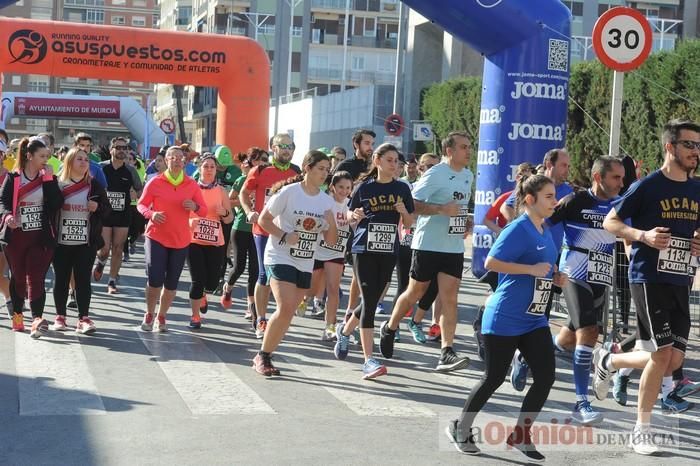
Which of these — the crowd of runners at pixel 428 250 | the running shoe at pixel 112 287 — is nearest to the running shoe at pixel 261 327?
the crowd of runners at pixel 428 250

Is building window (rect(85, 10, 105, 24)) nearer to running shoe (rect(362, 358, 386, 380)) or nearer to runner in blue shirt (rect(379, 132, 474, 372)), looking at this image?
runner in blue shirt (rect(379, 132, 474, 372))

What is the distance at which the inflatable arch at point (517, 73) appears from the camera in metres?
12.2

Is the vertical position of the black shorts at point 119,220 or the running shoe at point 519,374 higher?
the black shorts at point 119,220

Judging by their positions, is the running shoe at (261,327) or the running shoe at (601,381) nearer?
the running shoe at (601,381)

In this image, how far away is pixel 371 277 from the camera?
367 inches

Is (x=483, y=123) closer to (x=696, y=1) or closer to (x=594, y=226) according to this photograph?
(x=594, y=226)

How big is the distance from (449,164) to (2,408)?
4210 millimetres

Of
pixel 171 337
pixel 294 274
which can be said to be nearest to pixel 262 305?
pixel 171 337

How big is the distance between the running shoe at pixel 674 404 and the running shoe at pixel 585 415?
666 millimetres

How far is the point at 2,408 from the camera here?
7.32 metres

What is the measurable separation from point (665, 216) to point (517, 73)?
545 centimetres

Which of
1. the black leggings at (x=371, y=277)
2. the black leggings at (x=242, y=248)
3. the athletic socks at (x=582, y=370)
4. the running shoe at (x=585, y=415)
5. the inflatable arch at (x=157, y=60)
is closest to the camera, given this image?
the running shoe at (x=585, y=415)

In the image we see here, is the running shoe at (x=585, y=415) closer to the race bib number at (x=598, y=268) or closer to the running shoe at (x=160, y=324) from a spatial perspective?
the race bib number at (x=598, y=268)

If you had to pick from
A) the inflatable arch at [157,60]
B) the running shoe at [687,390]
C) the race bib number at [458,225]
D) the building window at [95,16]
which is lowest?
the running shoe at [687,390]
